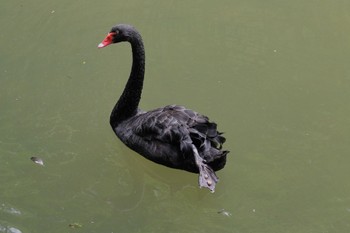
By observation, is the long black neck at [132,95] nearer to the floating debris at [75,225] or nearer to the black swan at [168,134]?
the black swan at [168,134]

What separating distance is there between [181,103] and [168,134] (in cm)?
72

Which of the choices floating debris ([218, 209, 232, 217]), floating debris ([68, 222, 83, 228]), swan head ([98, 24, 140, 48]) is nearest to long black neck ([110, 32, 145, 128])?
swan head ([98, 24, 140, 48])

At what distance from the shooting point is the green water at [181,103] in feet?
13.2

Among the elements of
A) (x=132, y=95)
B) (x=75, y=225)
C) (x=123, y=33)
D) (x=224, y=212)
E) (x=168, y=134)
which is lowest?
(x=75, y=225)

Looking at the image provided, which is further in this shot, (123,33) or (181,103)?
(181,103)

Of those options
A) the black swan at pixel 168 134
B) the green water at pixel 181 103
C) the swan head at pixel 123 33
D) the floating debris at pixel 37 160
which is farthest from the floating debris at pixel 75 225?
the swan head at pixel 123 33

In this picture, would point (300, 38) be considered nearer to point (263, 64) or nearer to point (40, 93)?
point (263, 64)

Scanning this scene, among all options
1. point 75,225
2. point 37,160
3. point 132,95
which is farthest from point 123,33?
point 75,225

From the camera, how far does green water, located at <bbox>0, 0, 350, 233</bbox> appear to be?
4.01 m

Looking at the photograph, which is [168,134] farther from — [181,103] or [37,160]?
[37,160]

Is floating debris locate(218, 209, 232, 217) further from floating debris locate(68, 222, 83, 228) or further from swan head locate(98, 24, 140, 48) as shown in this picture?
swan head locate(98, 24, 140, 48)

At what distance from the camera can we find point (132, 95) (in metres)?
4.57

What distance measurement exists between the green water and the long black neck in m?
0.16

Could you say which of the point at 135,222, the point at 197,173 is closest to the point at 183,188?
the point at 197,173
